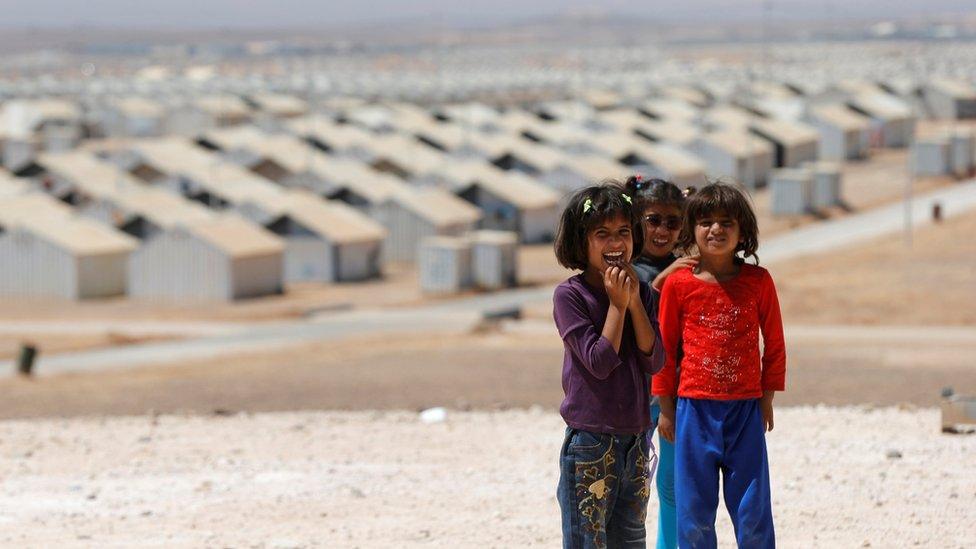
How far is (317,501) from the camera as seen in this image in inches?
371

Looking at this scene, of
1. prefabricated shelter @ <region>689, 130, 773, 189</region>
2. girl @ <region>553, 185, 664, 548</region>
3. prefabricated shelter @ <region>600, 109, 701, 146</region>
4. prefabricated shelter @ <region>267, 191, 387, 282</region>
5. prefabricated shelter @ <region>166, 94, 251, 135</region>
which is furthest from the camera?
prefabricated shelter @ <region>166, 94, 251, 135</region>

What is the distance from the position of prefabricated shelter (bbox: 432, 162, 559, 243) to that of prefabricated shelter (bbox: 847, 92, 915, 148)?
27161 mm

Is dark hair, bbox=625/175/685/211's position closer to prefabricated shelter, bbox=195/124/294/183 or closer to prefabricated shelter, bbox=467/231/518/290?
prefabricated shelter, bbox=467/231/518/290

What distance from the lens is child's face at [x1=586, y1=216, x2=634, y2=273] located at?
18.9 ft

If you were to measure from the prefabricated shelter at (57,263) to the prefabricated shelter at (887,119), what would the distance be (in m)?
41.9

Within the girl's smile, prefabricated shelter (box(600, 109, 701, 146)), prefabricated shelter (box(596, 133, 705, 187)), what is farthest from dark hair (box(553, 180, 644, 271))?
prefabricated shelter (box(600, 109, 701, 146))

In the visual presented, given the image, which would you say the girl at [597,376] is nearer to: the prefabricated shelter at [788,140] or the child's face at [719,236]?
the child's face at [719,236]

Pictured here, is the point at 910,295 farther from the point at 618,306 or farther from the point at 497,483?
the point at 618,306

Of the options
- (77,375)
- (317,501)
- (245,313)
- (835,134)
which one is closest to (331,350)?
(77,375)

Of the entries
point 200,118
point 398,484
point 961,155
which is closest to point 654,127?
point 961,155

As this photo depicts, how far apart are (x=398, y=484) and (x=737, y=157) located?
5287 centimetres

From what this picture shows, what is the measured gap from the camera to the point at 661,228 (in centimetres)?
676

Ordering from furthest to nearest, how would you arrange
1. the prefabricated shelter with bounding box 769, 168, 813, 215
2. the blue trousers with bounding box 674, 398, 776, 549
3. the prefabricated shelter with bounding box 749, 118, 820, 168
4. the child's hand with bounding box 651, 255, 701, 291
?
the prefabricated shelter with bounding box 749, 118, 820, 168 < the prefabricated shelter with bounding box 769, 168, 813, 215 < the child's hand with bounding box 651, 255, 701, 291 < the blue trousers with bounding box 674, 398, 776, 549

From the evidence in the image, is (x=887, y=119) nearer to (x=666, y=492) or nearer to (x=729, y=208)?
(x=666, y=492)
